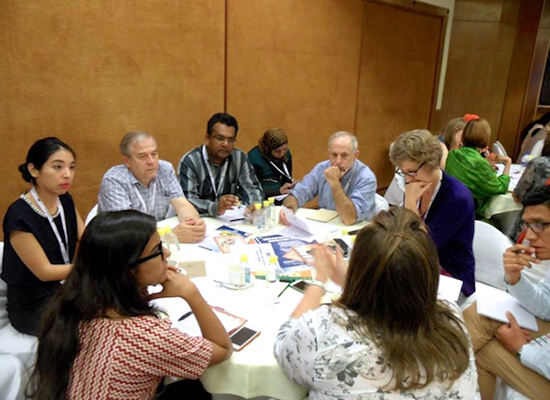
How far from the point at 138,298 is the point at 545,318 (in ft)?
5.65

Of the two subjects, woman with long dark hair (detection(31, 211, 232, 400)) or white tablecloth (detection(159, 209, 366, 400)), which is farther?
white tablecloth (detection(159, 209, 366, 400))

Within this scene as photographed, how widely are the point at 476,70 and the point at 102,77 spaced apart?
645 centimetres

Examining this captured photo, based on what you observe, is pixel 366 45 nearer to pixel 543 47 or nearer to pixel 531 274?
pixel 543 47

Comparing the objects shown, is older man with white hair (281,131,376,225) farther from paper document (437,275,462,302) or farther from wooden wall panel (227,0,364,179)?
wooden wall panel (227,0,364,179)

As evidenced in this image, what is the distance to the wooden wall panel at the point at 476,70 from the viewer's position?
282 inches

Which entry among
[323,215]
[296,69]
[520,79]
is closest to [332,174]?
[323,215]

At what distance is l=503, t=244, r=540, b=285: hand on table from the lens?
179cm

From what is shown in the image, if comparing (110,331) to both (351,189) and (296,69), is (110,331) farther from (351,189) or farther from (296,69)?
(296,69)

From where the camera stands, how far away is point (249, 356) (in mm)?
1443

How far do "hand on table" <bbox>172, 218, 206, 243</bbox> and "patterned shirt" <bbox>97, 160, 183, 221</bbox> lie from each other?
0.50 m

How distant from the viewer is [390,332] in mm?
1168

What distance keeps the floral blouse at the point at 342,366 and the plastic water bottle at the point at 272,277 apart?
1.75 ft

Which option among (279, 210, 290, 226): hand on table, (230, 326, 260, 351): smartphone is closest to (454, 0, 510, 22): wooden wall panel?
(279, 210, 290, 226): hand on table

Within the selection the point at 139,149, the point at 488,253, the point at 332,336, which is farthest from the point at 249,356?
the point at 488,253
